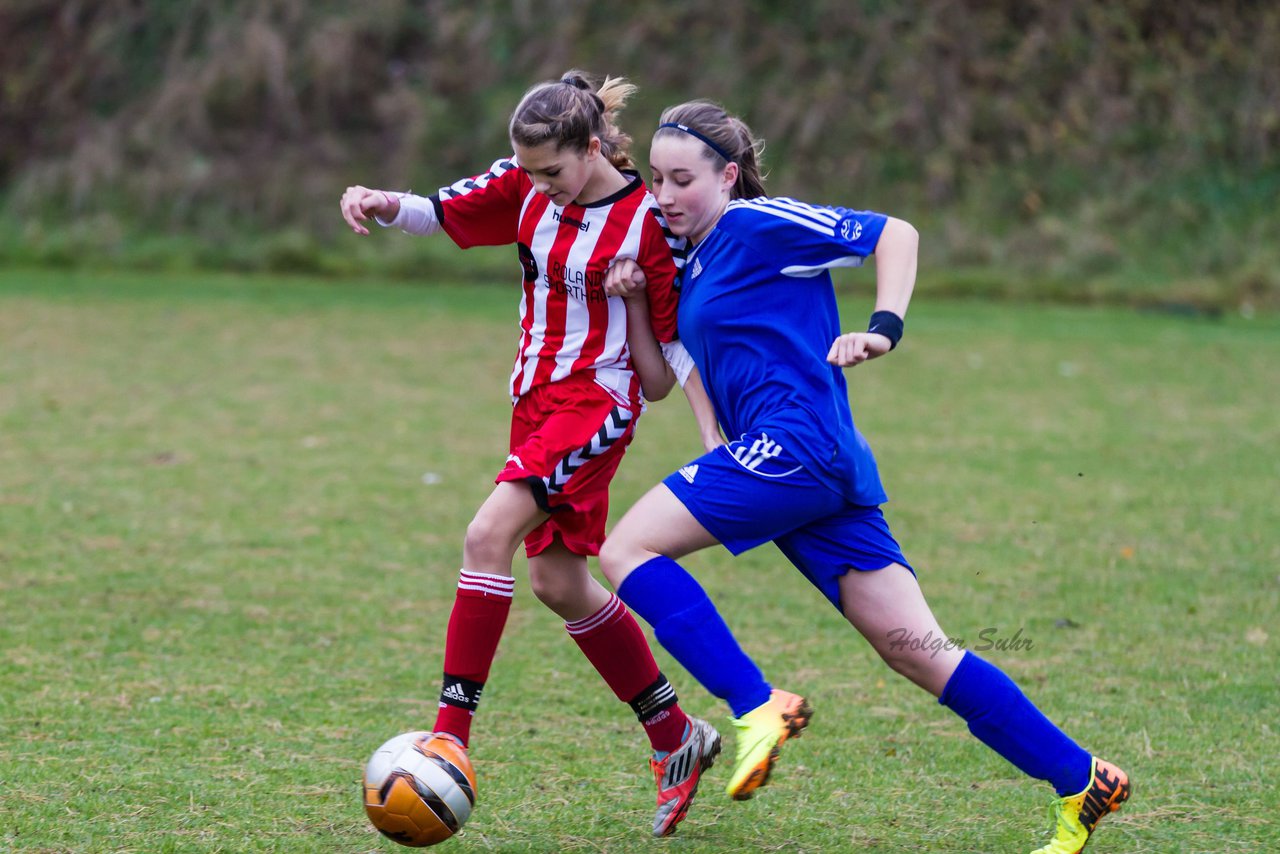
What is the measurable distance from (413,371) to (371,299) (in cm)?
379

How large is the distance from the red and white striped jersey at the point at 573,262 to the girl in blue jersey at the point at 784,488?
7.0 inches

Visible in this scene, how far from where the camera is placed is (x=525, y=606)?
578 centimetres

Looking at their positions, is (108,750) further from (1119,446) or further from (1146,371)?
(1146,371)

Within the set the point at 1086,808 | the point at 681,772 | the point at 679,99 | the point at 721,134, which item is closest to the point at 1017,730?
the point at 1086,808

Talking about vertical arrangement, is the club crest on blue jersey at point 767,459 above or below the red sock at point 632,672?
above

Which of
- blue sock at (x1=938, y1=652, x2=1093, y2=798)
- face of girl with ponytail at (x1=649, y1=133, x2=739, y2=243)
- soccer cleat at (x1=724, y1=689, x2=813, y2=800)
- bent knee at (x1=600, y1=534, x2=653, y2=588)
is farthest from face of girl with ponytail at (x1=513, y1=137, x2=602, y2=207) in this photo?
blue sock at (x1=938, y1=652, x2=1093, y2=798)

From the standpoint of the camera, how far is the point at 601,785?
12.9ft

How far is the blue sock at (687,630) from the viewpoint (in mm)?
3246

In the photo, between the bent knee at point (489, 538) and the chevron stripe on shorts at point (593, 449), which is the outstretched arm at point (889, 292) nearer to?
the chevron stripe on shorts at point (593, 449)

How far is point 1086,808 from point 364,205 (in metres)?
2.12

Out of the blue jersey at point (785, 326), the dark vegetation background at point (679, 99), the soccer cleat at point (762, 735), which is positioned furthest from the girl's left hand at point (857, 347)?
the dark vegetation background at point (679, 99)

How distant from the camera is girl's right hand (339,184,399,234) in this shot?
370cm

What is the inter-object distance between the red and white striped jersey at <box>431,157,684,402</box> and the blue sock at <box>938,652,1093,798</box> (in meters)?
1.05

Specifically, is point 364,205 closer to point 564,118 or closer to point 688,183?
point 564,118
